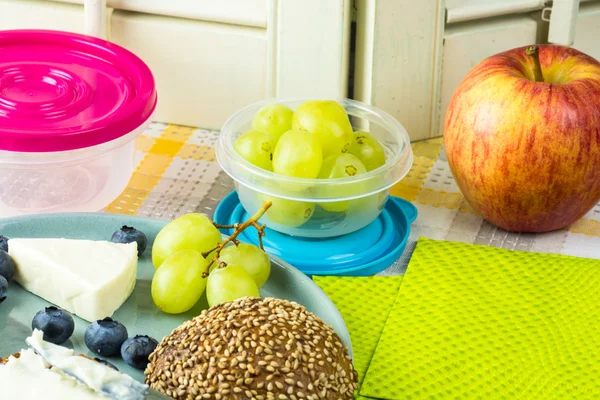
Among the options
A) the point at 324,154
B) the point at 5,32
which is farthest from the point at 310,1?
the point at 5,32

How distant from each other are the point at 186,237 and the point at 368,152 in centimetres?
25

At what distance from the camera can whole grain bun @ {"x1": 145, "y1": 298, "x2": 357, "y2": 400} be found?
687 millimetres

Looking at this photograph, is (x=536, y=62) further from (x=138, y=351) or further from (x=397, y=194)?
(x=138, y=351)

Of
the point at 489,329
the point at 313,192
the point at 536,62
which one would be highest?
the point at 536,62

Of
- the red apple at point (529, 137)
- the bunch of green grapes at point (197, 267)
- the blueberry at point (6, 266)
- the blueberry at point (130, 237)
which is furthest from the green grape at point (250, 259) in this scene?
the red apple at point (529, 137)

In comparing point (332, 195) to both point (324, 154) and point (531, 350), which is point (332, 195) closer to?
Result: point (324, 154)

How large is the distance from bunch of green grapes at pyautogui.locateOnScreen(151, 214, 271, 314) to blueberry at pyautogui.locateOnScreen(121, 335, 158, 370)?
0.07m

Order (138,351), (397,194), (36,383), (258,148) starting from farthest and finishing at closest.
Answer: (397,194)
(258,148)
(138,351)
(36,383)

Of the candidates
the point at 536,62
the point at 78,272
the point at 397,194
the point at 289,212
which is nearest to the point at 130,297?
the point at 78,272

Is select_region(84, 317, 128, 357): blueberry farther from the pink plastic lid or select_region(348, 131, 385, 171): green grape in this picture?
select_region(348, 131, 385, 171): green grape

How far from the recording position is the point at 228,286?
0.83m

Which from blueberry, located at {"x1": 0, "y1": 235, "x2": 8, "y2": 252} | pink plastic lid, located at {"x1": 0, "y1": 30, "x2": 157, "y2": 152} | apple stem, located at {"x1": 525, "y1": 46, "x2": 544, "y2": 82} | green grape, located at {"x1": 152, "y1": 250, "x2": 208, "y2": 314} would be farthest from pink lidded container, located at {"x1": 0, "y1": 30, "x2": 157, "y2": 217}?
apple stem, located at {"x1": 525, "y1": 46, "x2": 544, "y2": 82}

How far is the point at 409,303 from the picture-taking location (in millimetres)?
969

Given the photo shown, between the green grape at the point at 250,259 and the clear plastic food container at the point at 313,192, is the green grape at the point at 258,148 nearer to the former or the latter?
the clear plastic food container at the point at 313,192
